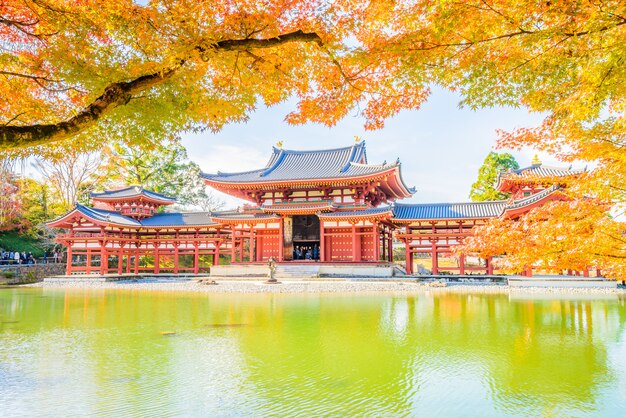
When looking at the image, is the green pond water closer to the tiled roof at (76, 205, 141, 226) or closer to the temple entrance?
the temple entrance

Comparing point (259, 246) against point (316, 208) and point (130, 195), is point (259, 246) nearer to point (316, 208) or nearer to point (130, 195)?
point (316, 208)

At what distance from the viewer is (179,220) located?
27.2 metres

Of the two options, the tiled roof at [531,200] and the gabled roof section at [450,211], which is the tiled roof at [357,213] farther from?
the tiled roof at [531,200]

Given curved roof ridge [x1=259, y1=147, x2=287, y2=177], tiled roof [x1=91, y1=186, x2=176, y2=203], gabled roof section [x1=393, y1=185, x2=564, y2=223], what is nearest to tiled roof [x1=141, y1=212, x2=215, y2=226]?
tiled roof [x1=91, y1=186, x2=176, y2=203]

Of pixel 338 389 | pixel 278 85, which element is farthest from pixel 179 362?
pixel 278 85

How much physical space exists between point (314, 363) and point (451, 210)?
1809 cm

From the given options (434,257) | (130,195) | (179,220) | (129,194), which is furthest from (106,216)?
(434,257)

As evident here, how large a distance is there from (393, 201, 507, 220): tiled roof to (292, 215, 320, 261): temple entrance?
497cm

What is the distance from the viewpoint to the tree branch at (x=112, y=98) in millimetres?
3785

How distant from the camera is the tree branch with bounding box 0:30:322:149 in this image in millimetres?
3785

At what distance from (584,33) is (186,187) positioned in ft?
127

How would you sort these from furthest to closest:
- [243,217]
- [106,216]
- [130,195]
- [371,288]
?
[130,195] → [106,216] → [243,217] → [371,288]

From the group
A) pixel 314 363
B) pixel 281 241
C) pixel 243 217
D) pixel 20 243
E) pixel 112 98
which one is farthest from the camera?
pixel 20 243

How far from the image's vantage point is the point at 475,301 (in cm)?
1308
